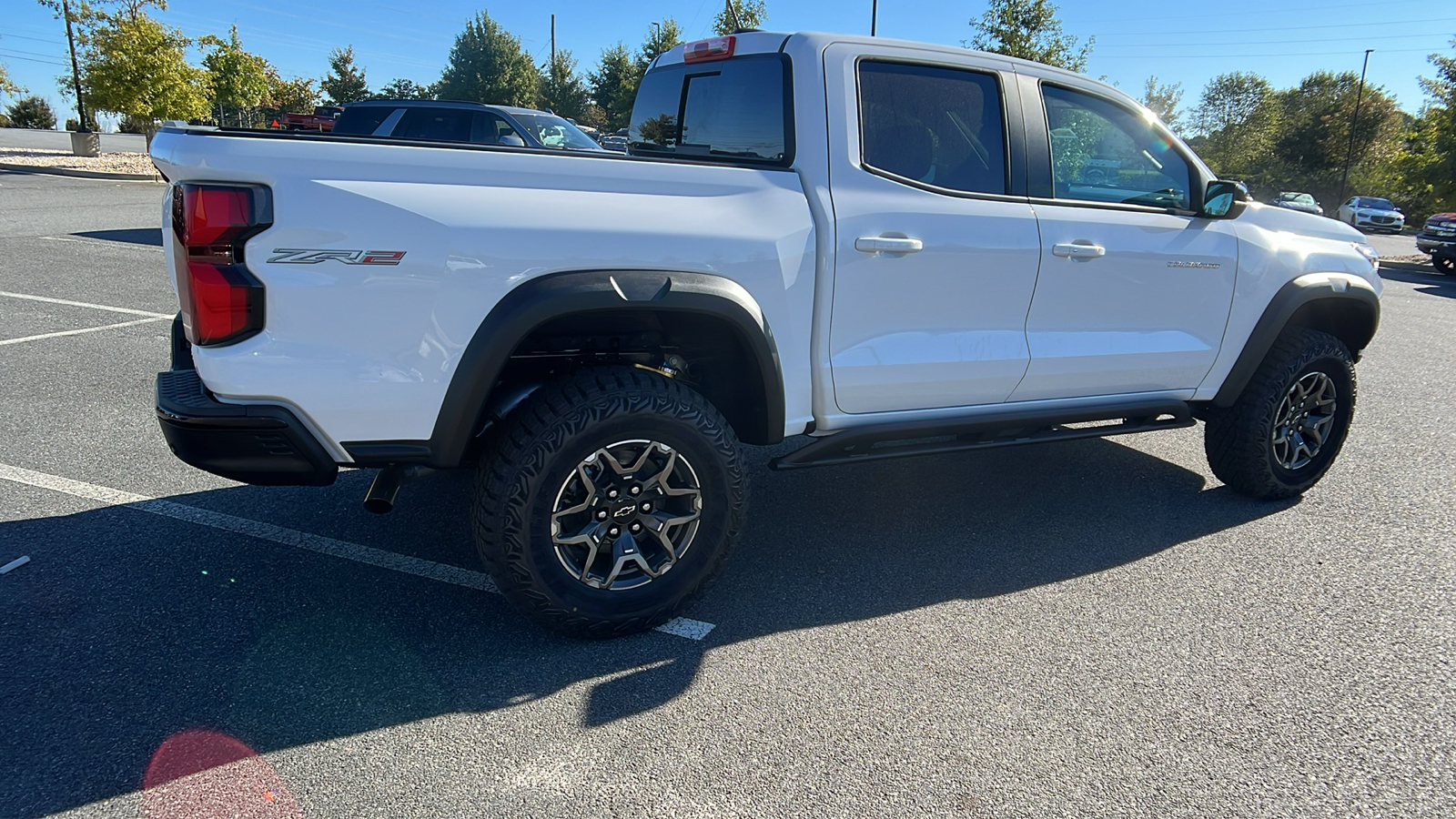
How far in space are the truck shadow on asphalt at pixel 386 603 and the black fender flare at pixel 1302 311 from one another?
680 millimetres

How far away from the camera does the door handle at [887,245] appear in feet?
10.8

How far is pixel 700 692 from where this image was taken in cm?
287

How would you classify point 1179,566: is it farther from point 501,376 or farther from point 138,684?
point 138,684

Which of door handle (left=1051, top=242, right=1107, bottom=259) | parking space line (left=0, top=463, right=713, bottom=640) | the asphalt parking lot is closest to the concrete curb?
the asphalt parking lot

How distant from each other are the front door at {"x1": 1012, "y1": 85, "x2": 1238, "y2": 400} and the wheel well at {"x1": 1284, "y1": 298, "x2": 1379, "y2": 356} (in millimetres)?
664

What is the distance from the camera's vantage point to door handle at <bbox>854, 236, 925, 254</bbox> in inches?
130

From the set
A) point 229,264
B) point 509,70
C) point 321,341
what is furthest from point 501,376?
point 509,70

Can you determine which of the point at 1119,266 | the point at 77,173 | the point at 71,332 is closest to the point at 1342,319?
the point at 1119,266

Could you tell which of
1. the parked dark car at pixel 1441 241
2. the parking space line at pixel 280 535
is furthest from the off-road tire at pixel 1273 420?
the parked dark car at pixel 1441 241

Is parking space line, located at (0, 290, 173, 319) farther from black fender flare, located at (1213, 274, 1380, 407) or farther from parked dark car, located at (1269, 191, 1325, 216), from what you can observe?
parked dark car, located at (1269, 191, 1325, 216)

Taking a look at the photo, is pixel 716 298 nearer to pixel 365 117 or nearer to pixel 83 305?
pixel 83 305

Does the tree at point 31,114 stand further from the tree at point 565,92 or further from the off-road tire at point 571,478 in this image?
the off-road tire at point 571,478

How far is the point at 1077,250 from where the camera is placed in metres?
3.76

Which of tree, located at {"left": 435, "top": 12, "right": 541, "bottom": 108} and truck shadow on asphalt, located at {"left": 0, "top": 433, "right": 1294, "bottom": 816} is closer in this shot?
truck shadow on asphalt, located at {"left": 0, "top": 433, "right": 1294, "bottom": 816}
